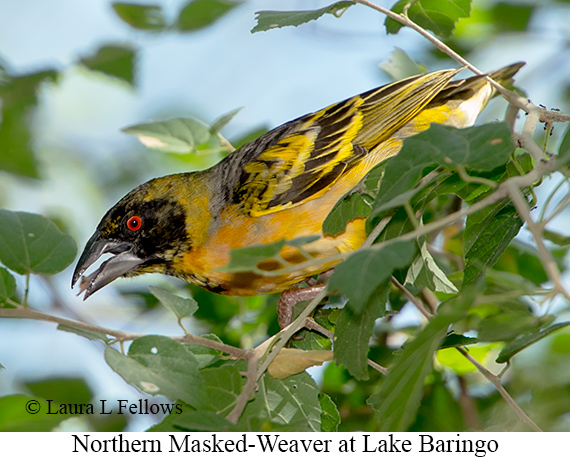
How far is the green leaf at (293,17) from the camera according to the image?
255 centimetres

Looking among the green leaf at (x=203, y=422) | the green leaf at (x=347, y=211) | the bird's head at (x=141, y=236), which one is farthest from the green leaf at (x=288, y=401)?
the bird's head at (x=141, y=236)

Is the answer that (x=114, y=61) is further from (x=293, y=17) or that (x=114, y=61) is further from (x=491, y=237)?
(x=491, y=237)

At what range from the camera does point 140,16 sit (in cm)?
392

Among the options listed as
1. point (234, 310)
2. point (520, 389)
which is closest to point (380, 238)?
point (520, 389)

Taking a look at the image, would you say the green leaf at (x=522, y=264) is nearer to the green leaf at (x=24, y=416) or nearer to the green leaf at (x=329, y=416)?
the green leaf at (x=329, y=416)

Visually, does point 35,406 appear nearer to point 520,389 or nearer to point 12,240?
point 12,240

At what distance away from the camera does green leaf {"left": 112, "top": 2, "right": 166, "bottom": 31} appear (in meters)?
3.87

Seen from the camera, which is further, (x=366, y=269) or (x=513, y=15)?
(x=513, y=15)

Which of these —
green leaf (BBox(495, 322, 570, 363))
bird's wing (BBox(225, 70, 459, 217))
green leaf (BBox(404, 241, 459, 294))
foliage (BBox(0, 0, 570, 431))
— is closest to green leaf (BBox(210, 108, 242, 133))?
foliage (BBox(0, 0, 570, 431))

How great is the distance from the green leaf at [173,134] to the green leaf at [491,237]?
1.61 m

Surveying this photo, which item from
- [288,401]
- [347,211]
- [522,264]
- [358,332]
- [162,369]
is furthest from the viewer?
[522,264]

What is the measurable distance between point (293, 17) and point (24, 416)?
1.82 meters

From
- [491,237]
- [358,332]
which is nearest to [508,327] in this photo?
[358,332]

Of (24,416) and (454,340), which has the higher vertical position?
(454,340)
